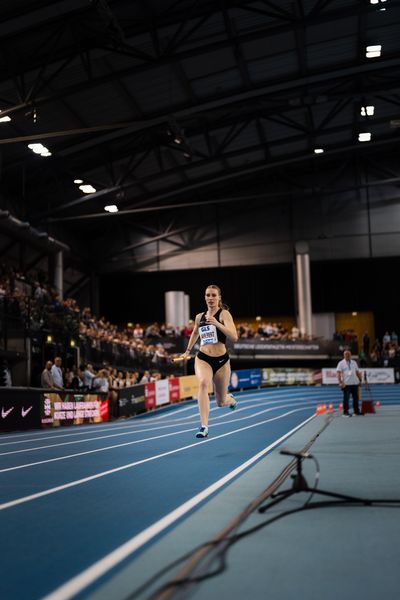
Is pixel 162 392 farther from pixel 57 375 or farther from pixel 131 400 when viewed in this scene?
pixel 57 375

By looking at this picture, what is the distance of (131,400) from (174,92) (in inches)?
520

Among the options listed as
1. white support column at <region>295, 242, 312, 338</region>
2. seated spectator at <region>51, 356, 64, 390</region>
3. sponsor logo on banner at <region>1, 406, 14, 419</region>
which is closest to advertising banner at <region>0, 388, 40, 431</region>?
sponsor logo on banner at <region>1, 406, 14, 419</region>

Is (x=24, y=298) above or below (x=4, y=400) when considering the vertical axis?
above

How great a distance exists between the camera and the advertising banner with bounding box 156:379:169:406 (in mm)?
25711

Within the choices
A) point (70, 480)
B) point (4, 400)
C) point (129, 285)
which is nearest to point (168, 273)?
point (129, 285)

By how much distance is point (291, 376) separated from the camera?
37625 millimetres

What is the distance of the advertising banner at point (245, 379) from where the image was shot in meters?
33.7

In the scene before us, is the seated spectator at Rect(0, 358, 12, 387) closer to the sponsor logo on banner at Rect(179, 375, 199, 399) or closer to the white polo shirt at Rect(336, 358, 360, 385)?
the white polo shirt at Rect(336, 358, 360, 385)

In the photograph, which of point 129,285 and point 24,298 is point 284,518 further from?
point 129,285

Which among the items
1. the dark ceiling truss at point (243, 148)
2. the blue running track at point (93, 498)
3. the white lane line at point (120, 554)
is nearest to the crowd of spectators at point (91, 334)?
the dark ceiling truss at point (243, 148)

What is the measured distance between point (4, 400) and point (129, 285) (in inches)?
1276

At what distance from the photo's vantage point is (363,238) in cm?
4431

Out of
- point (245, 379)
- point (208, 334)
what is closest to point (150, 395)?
point (245, 379)

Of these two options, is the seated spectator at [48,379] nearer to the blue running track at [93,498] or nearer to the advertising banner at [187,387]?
the blue running track at [93,498]
